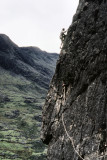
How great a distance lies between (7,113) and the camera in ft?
554

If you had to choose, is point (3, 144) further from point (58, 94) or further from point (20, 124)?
point (58, 94)

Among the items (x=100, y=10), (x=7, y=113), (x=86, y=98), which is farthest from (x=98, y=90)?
(x=7, y=113)

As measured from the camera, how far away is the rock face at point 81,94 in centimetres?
1190

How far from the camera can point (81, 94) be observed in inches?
546

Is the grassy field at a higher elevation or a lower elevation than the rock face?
lower

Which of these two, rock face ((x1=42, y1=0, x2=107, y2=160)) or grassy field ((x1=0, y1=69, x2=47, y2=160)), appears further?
grassy field ((x1=0, y1=69, x2=47, y2=160))

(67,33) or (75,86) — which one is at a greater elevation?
(67,33)

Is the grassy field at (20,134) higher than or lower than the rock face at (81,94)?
lower

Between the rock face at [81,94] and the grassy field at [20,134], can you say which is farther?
the grassy field at [20,134]

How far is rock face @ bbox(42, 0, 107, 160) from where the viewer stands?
1190cm

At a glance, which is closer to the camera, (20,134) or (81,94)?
(81,94)

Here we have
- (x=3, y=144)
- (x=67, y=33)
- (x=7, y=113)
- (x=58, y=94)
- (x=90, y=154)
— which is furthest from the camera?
(x=7, y=113)

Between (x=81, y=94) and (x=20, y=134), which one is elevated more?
(x=81, y=94)

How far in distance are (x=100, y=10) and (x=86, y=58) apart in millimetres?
3781
